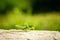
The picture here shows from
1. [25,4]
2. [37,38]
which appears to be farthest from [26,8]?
[37,38]

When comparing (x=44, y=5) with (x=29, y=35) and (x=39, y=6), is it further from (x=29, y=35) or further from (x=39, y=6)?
(x=29, y=35)

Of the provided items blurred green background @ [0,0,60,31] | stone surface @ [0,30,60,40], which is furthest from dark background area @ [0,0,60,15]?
stone surface @ [0,30,60,40]

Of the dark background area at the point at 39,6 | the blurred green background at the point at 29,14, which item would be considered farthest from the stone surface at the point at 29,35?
the dark background area at the point at 39,6

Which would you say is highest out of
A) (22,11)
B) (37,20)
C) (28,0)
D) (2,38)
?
(28,0)

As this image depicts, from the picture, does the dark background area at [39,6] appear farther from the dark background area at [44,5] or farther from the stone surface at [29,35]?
the stone surface at [29,35]

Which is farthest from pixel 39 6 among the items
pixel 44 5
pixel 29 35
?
→ pixel 29 35

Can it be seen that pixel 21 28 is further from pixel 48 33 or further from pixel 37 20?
pixel 48 33

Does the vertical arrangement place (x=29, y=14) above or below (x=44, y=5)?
below

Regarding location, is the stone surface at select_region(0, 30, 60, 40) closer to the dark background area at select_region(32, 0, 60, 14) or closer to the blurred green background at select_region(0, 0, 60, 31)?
the blurred green background at select_region(0, 0, 60, 31)
